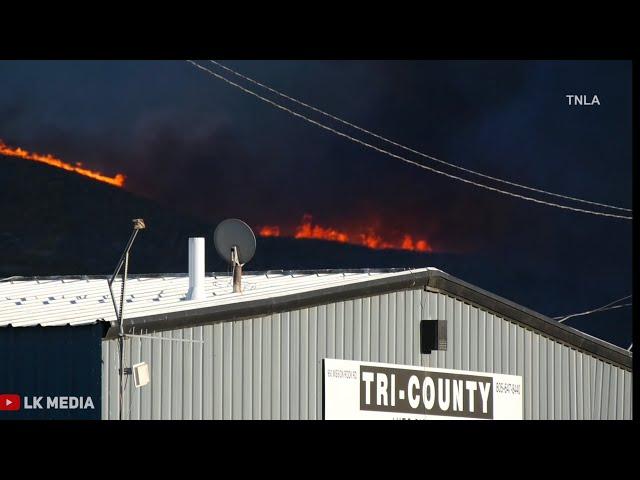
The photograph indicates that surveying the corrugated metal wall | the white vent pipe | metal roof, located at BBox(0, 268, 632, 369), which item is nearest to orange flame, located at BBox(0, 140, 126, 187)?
metal roof, located at BBox(0, 268, 632, 369)

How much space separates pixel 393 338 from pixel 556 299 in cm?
3268

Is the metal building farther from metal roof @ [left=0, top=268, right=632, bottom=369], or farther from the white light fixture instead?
the white light fixture

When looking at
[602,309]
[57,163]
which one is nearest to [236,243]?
[602,309]

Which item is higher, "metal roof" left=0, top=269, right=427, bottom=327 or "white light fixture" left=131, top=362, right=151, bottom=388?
"metal roof" left=0, top=269, right=427, bottom=327

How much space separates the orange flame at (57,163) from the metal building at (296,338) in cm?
2772

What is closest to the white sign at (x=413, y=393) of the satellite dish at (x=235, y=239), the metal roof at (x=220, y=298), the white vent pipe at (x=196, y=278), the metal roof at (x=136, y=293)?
the metal roof at (x=220, y=298)

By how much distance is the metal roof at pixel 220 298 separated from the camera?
2120 centimetres

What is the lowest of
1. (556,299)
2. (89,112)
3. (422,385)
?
(422,385)

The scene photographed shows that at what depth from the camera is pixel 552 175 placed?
56562 mm

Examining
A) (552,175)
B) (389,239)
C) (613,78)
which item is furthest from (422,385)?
(613,78)

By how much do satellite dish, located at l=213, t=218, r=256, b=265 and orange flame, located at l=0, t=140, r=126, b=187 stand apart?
3245 centimetres

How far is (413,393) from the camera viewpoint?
2417 cm

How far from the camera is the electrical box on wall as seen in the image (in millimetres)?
24547

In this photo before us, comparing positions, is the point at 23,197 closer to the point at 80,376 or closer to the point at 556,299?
the point at 556,299
